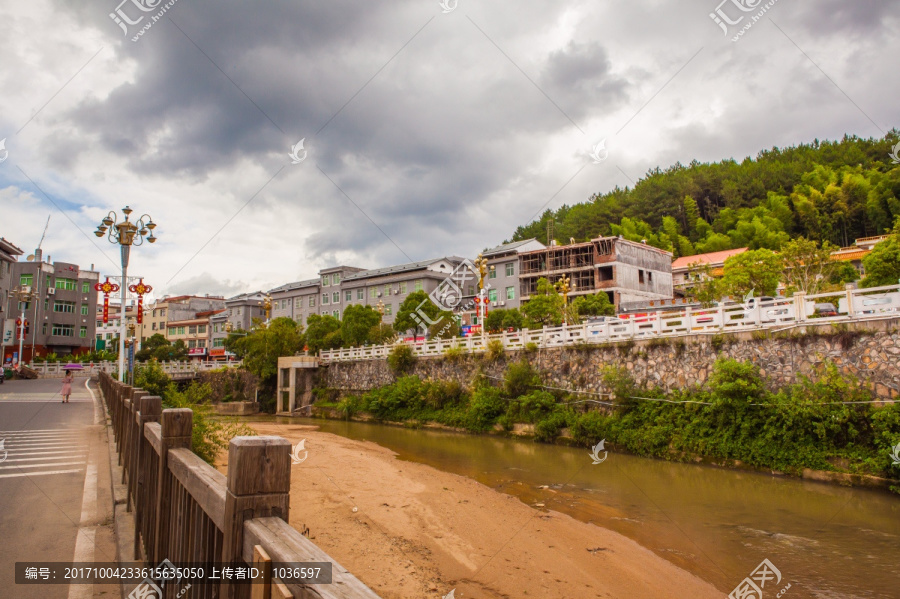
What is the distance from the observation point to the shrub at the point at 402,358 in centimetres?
3462

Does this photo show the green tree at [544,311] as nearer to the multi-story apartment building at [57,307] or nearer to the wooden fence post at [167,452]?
the wooden fence post at [167,452]

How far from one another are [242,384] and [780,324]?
44130 mm

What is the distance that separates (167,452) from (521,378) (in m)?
22.6

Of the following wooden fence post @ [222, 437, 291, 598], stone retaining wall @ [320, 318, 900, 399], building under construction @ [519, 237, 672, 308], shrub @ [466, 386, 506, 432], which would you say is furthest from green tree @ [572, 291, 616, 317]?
wooden fence post @ [222, 437, 291, 598]

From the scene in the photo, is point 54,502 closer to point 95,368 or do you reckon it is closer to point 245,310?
point 95,368

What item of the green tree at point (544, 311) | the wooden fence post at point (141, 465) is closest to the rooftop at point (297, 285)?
the green tree at point (544, 311)

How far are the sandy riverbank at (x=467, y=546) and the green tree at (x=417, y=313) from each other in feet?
104

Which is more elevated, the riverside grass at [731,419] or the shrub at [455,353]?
the shrub at [455,353]

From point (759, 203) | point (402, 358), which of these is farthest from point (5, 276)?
point (759, 203)

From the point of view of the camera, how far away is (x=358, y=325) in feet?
156

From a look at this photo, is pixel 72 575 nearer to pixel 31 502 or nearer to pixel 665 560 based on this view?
pixel 31 502

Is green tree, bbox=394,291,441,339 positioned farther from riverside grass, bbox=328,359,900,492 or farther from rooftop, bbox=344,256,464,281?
riverside grass, bbox=328,359,900,492

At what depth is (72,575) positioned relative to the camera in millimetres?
4621

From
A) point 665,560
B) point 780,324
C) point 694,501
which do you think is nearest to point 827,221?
point 780,324
